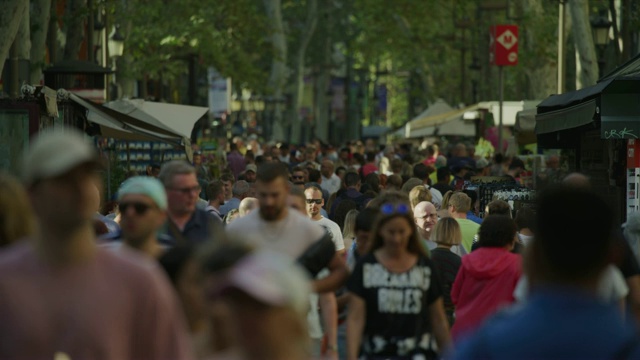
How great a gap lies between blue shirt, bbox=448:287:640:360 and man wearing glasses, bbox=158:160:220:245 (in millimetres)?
4435

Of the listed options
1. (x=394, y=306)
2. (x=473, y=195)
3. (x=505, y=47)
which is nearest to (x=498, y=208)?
(x=394, y=306)

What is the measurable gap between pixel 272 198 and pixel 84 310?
3.99m

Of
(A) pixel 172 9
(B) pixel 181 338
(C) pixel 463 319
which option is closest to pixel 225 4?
(A) pixel 172 9

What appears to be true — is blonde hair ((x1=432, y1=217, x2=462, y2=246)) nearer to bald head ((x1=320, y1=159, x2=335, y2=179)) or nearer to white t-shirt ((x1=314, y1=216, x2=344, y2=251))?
white t-shirt ((x1=314, y1=216, x2=344, y2=251))

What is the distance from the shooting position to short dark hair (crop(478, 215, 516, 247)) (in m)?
9.45

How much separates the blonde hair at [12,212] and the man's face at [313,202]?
7.39 meters

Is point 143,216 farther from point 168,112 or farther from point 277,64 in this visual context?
point 277,64

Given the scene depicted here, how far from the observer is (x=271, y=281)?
3.42m

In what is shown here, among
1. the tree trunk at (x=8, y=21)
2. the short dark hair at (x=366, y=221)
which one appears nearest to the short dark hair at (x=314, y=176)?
the tree trunk at (x=8, y=21)

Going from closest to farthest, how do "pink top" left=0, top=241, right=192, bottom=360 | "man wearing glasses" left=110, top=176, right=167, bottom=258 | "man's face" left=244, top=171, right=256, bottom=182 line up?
1. "pink top" left=0, top=241, right=192, bottom=360
2. "man wearing glasses" left=110, top=176, right=167, bottom=258
3. "man's face" left=244, top=171, right=256, bottom=182

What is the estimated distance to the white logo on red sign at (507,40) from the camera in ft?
117

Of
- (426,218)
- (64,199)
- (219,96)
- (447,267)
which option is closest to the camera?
(64,199)

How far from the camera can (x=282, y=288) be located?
3412mm

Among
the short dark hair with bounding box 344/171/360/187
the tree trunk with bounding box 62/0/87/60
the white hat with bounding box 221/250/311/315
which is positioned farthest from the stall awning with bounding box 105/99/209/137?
the white hat with bounding box 221/250/311/315
